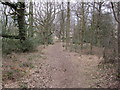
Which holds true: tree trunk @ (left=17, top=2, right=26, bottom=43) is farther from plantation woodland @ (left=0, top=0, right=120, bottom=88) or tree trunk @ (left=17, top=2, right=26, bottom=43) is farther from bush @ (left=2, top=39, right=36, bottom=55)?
bush @ (left=2, top=39, right=36, bottom=55)

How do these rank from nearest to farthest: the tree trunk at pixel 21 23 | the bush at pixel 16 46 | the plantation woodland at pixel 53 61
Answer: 1. the plantation woodland at pixel 53 61
2. the bush at pixel 16 46
3. the tree trunk at pixel 21 23

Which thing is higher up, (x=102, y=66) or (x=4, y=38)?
(x=4, y=38)

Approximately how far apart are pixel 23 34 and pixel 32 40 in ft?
3.52

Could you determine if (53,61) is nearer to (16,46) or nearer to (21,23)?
(16,46)

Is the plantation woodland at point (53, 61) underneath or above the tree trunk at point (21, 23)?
underneath

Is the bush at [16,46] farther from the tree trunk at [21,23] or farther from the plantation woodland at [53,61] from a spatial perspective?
the tree trunk at [21,23]

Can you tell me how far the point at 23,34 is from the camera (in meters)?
13.9

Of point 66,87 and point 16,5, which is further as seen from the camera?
point 16,5

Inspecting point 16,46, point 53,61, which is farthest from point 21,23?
point 53,61

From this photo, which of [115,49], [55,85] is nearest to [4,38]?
[55,85]

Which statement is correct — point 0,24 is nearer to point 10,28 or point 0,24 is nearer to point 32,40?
point 10,28

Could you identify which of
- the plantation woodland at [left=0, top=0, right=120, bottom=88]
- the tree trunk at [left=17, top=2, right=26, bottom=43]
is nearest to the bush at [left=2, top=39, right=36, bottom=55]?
the plantation woodland at [left=0, top=0, right=120, bottom=88]

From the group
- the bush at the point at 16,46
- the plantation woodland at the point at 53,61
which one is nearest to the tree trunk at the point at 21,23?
the plantation woodland at the point at 53,61

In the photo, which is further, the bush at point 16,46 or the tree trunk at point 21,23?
the tree trunk at point 21,23
